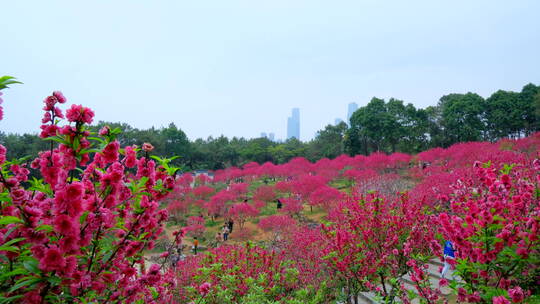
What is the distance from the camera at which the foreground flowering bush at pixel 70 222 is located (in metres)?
1.34

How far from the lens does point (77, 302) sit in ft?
5.08

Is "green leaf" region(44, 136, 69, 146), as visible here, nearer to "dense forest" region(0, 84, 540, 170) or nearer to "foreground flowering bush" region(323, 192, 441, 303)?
"foreground flowering bush" region(323, 192, 441, 303)

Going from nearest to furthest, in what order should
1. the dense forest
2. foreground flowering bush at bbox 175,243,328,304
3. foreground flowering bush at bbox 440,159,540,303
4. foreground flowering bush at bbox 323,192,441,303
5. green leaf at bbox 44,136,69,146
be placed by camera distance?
green leaf at bbox 44,136,69,146 < foreground flowering bush at bbox 440,159,540,303 < foreground flowering bush at bbox 323,192,441,303 < foreground flowering bush at bbox 175,243,328,304 < the dense forest

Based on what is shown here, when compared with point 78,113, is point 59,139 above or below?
below

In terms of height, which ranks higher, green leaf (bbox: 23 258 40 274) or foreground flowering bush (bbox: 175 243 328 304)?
green leaf (bbox: 23 258 40 274)

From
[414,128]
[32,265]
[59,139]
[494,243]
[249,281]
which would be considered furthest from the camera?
[414,128]

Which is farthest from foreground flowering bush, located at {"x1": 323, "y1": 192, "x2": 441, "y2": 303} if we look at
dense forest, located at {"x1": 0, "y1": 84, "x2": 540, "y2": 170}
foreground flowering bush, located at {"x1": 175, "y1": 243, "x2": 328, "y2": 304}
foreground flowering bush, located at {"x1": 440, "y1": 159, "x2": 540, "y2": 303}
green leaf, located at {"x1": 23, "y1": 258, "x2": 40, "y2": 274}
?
dense forest, located at {"x1": 0, "y1": 84, "x2": 540, "y2": 170}

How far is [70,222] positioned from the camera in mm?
1345

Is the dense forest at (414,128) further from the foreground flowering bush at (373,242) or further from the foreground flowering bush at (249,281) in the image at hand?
the foreground flowering bush at (373,242)

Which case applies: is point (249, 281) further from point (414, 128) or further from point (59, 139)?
point (414, 128)

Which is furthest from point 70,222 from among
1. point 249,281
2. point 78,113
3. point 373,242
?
point 373,242

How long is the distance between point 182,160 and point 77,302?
36519 mm

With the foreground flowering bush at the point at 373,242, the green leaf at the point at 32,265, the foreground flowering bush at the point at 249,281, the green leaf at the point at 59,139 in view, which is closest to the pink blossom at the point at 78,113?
the green leaf at the point at 59,139

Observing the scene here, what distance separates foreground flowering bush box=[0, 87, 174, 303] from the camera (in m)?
1.34
